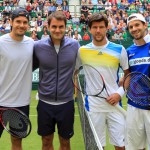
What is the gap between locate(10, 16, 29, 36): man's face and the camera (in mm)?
4512

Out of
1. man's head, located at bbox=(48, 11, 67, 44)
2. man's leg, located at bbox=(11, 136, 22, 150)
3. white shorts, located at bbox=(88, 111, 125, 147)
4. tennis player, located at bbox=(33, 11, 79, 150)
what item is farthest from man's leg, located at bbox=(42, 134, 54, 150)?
man's head, located at bbox=(48, 11, 67, 44)

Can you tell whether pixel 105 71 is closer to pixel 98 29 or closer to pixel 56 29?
pixel 98 29

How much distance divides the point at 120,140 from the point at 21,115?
1.37m

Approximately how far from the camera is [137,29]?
4488mm

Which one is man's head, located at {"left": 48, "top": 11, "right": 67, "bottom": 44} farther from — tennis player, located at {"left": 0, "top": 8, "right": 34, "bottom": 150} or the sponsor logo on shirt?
the sponsor logo on shirt

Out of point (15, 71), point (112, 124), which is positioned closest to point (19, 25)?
point (15, 71)

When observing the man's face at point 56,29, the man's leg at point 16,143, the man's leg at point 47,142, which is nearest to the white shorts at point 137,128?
the man's leg at point 47,142

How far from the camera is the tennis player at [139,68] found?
4480mm

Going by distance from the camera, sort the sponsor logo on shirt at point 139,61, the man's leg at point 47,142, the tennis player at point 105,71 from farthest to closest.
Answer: the man's leg at point 47,142 → the tennis player at point 105,71 → the sponsor logo on shirt at point 139,61

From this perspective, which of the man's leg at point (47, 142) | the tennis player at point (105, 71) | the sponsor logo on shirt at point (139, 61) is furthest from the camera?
the man's leg at point (47, 142)

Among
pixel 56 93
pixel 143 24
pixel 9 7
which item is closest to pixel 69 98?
pixel 56 93

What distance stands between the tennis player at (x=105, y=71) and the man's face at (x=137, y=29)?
253 mm

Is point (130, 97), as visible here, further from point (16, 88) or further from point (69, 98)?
point (16, 88)

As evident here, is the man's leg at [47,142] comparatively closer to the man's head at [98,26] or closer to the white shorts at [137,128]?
the white shorts at [137,128]
